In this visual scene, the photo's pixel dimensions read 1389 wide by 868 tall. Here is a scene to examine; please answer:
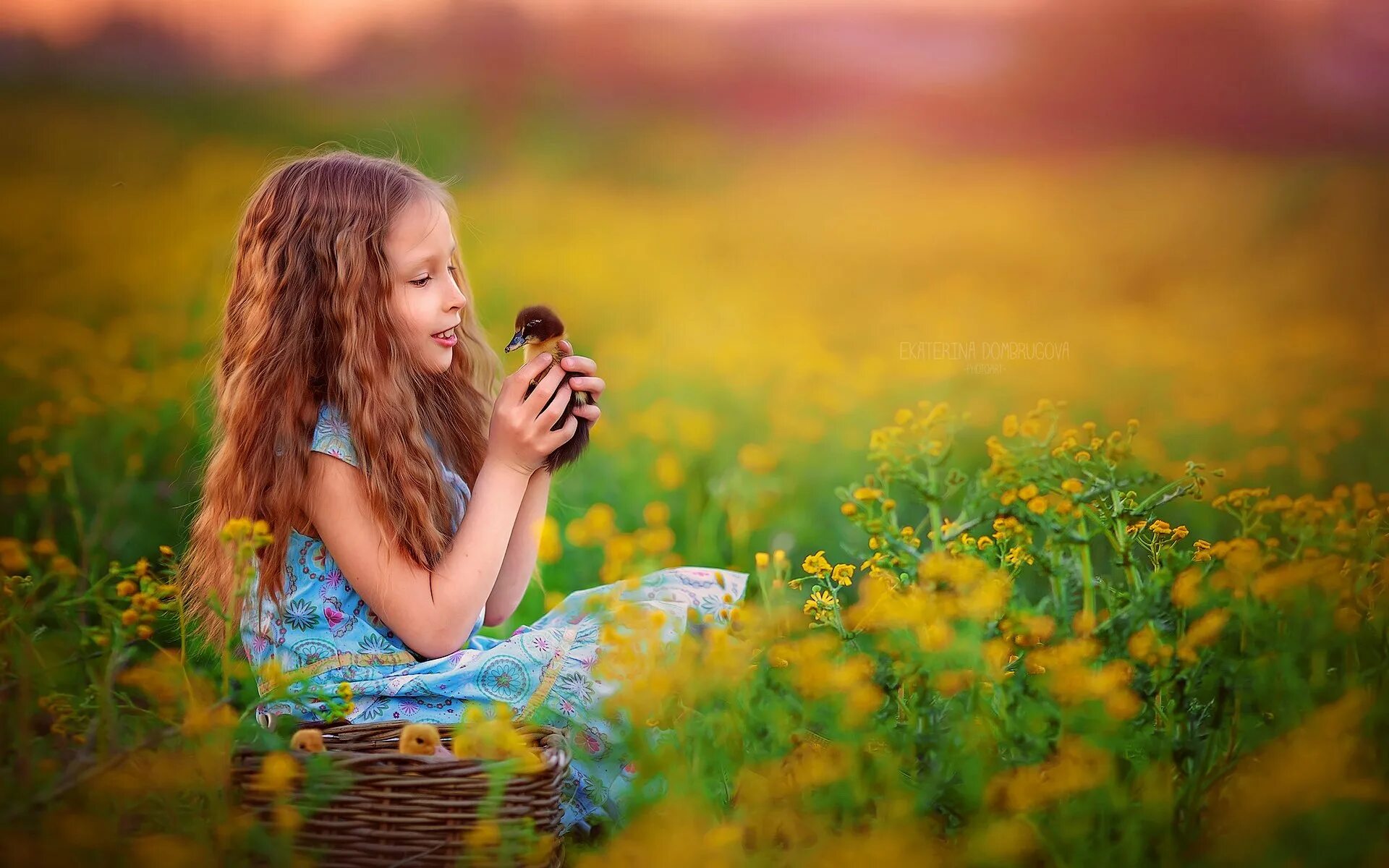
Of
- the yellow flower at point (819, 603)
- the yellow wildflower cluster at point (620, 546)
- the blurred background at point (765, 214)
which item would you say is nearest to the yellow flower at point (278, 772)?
the yellow wildflower cluster at point (620, 546)

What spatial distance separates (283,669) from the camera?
1667mm

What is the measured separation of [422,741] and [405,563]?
29 cm

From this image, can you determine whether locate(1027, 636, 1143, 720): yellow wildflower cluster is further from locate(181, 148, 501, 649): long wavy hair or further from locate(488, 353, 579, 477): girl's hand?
locate(181, 148, 501, 649): long wavy hair

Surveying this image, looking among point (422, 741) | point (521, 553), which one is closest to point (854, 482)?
point (521, 553)

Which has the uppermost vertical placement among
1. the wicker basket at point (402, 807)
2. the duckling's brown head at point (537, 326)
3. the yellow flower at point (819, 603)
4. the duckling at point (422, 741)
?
the duckling's brown head at point (537, 326)

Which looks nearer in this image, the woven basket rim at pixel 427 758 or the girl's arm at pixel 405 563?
the woven basket rim at pixel 427 758

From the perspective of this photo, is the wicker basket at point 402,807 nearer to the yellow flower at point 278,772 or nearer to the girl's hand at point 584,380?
the yellow flower at point 278,772

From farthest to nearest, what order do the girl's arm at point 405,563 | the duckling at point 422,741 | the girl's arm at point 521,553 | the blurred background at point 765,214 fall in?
1. the blurred background at point 765,214
2. the girl's arm at point 521,553
3. the girl's arm at point 405,563
4. the duckling at point 422,741

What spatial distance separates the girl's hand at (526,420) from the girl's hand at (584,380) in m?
0.02

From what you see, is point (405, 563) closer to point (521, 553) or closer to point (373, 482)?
point (373, 482)

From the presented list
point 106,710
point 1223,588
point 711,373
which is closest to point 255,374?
point 106,710

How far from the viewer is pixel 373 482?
1.64 meters

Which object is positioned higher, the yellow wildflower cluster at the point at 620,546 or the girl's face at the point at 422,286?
the girl's face at the point at 422,286

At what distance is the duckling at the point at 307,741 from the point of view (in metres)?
1.41
